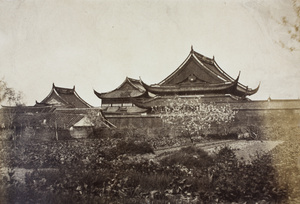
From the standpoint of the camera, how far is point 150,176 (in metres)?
5.50

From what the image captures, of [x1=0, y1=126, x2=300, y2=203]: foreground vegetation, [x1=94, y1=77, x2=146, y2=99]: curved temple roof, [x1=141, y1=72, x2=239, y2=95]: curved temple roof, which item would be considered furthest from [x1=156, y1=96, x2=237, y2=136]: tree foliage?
[x1=94, y1=77, x2=146, y2=99]: curved temple roof

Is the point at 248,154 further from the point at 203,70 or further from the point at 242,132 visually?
the point at 203,70

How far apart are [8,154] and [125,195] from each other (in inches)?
136

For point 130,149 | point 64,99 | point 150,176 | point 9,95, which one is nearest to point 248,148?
→ point 150,176

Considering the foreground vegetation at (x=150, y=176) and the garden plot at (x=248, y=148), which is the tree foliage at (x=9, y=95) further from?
the garden plot at (x=248, y=148)

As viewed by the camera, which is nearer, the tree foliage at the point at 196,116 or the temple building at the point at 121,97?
the tree foliage at the point at 196,116

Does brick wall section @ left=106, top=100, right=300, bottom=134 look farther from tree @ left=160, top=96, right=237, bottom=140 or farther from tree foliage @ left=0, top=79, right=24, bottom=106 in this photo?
tree foliage @ left=0, top=79, right=24, bottom=106

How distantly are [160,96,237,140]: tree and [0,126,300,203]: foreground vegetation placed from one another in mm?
705

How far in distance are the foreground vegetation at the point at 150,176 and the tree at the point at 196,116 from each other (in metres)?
0.70

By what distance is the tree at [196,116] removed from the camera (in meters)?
6.47

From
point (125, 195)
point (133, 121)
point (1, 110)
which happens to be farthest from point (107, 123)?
point (1, 110)

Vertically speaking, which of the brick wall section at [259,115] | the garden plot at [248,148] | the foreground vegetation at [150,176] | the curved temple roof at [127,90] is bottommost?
the foreground vegetation at [150,176]

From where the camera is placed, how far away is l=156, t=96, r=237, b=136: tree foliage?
6477 millimetres

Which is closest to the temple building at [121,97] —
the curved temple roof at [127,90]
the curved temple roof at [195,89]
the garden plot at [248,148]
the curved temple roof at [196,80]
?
the curved temple roof at [127,90]
